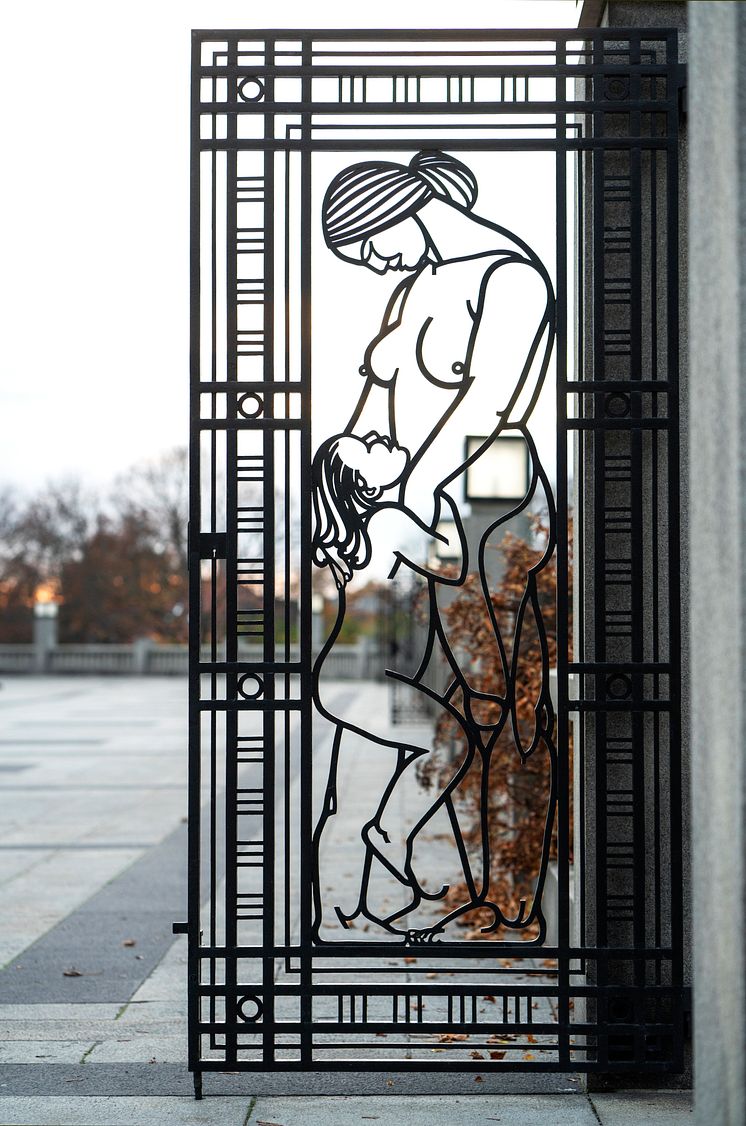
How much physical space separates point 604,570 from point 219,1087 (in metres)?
2.34

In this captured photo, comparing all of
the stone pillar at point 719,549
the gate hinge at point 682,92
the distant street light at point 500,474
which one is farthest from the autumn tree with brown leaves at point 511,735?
the stone pillar at point 719,549

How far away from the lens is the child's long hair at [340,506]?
470 centimetres

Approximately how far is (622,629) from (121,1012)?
108 inches

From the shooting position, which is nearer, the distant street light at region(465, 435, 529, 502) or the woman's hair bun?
the woman's hair bun

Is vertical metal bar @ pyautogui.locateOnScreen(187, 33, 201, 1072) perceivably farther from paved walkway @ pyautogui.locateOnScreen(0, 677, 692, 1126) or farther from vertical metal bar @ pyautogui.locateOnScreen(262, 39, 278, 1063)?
paved walkway @ pyautogui.locateOnScreen(0, 677, 692, 1126)

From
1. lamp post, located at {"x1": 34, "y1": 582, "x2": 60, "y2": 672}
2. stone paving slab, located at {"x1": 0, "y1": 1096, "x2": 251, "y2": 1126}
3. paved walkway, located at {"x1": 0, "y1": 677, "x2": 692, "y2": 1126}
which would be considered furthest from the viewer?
lamp post, located at {"x1": 34, "y1": 582, "x2": 60, "y2": 672}

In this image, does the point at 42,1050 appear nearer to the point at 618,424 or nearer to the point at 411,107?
the point at 618,424

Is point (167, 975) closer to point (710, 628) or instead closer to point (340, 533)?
point (340, 533)

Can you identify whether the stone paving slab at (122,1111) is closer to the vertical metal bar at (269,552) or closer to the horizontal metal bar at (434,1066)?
the horizontal metal bar at (434,1066)

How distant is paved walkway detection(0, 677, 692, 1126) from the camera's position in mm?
4348

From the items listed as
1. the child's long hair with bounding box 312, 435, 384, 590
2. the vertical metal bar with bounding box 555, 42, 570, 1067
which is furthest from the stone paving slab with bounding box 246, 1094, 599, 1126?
the child's long hair with bounding box 312, 435, 384, 590

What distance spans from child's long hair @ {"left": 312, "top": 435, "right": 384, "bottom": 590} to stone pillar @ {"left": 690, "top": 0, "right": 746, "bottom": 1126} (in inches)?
69.4

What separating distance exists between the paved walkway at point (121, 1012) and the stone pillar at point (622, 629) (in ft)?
1.89

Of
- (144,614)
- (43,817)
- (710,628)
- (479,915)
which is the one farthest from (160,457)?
(710,628)
